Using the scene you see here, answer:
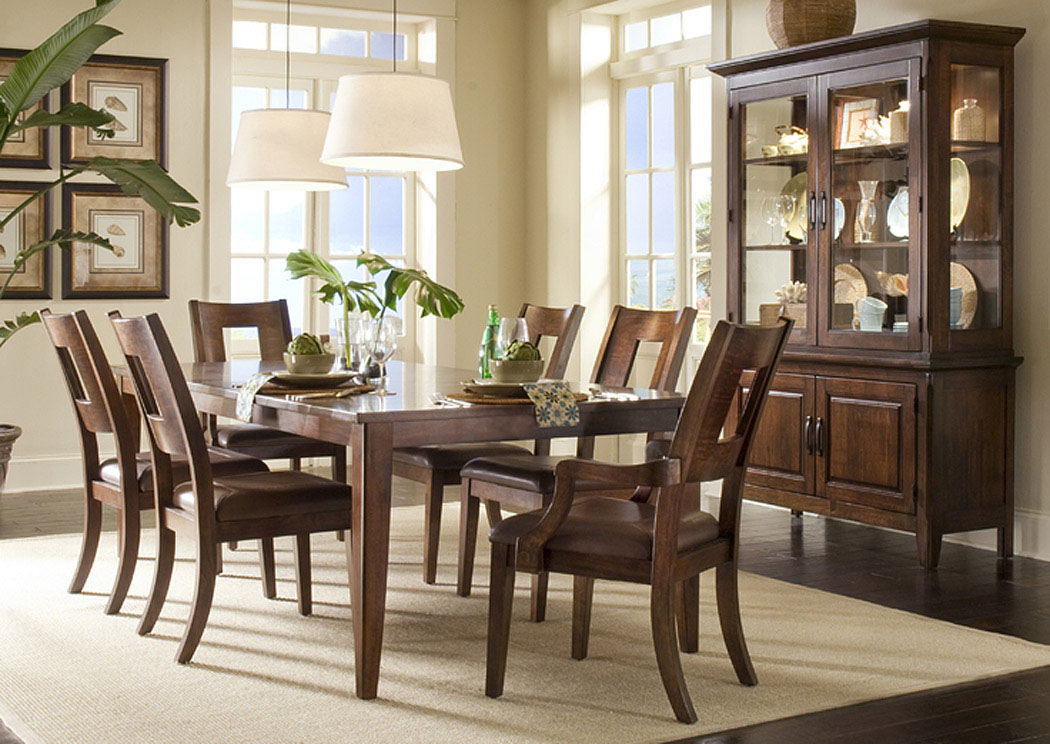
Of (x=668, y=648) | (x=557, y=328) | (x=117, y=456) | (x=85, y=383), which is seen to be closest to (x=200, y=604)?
(x=117, y=456)

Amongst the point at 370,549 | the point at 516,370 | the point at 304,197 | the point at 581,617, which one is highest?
the point at 304,197

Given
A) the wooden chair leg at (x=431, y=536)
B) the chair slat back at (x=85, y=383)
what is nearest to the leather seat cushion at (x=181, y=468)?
the chair slat back at (x=85, y=383)

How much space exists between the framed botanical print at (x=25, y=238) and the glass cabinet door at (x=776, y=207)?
3263 millimetres

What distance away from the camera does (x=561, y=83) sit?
23.0 ft

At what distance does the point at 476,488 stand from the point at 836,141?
209cm

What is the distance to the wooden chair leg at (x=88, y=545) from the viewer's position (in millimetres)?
3932

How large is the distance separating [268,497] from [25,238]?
3.42 metres

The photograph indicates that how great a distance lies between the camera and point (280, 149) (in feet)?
13.4

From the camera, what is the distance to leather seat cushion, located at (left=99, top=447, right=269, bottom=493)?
364cm

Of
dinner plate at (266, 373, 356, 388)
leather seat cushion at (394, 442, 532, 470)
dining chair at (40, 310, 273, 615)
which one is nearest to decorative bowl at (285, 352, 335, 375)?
dinner plate at (266, 373, 356, 388)

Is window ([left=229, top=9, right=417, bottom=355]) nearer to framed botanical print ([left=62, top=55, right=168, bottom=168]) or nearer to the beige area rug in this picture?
framed botanical print ([left=62, top=55, right=168, bottom=168])

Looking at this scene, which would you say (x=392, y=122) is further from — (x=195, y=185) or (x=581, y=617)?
(x=195, y=185)

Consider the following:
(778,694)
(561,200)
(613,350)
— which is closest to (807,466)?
(613,350)

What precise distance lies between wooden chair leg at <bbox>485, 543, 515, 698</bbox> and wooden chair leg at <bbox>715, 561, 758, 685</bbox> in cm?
51
